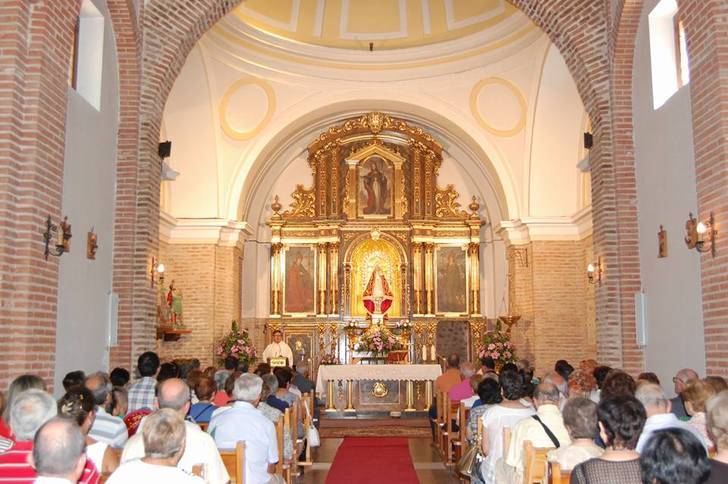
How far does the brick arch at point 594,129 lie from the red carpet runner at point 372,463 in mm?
3214

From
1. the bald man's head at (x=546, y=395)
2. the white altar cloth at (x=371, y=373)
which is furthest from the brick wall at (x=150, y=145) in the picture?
the white altar cloth at (x=371, y=373)

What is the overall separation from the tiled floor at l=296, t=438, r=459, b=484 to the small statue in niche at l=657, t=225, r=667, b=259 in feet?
12.9

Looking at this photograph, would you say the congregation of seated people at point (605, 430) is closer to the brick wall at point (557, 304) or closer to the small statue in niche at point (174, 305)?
the brick wall at point (557, 304)

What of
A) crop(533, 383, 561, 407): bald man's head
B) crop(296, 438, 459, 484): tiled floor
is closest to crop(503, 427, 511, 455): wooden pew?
crop(533, 383, 561, 407): bald man's head

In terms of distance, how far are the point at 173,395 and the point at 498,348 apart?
538 inches

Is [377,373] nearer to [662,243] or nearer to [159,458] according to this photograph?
[662,243]

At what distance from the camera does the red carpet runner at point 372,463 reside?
35.2ft

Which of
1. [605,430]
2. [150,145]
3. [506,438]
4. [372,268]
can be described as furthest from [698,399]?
[372,268]

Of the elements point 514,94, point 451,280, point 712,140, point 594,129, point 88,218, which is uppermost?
point 514,94

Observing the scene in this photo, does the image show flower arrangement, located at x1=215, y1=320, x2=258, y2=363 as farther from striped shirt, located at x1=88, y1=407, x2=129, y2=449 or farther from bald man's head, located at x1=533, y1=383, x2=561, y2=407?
bald man's head, located at x1=533, y1=383, x2=561, y2=407

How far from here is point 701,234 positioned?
7.99m

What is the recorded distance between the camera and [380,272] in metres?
21.3

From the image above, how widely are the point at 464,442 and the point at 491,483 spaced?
132 inches

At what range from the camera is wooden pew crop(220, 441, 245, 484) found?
562 centimetres
